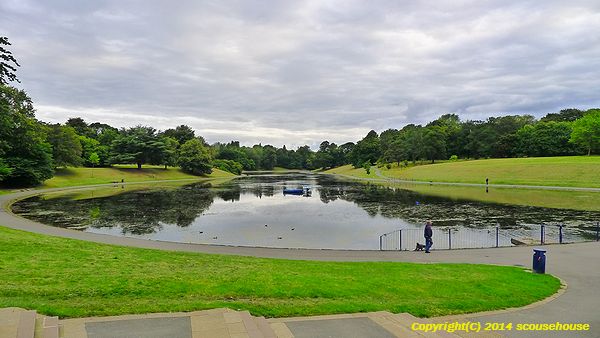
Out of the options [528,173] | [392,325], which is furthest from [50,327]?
[528,173]

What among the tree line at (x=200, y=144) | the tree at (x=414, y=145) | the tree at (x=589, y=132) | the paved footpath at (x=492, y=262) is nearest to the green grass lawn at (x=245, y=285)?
the paved footpath at (x=492, y=262)

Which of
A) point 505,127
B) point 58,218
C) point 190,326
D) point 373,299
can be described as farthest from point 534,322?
point 505,127

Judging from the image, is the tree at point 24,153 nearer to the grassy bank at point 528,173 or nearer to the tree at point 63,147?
the tree at point 63,147

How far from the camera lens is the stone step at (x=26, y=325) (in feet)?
17.9

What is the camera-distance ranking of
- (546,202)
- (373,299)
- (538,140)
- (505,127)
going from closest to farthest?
(373,299), (546,202), (538,140), (505,127)

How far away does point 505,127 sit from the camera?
122500 millimetres

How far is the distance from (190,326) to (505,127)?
135m

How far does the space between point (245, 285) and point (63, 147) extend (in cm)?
7659

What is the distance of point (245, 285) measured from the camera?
9844mm

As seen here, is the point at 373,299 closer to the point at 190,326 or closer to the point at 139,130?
the point at 190,326

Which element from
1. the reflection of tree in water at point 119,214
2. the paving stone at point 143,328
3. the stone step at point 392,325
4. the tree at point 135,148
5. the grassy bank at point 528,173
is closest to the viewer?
the paving stone at point 143,328

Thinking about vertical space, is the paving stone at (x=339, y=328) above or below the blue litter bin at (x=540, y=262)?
above

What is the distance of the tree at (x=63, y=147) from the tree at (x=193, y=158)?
119ft

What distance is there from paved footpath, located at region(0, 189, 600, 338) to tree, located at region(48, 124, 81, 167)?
175 ft
